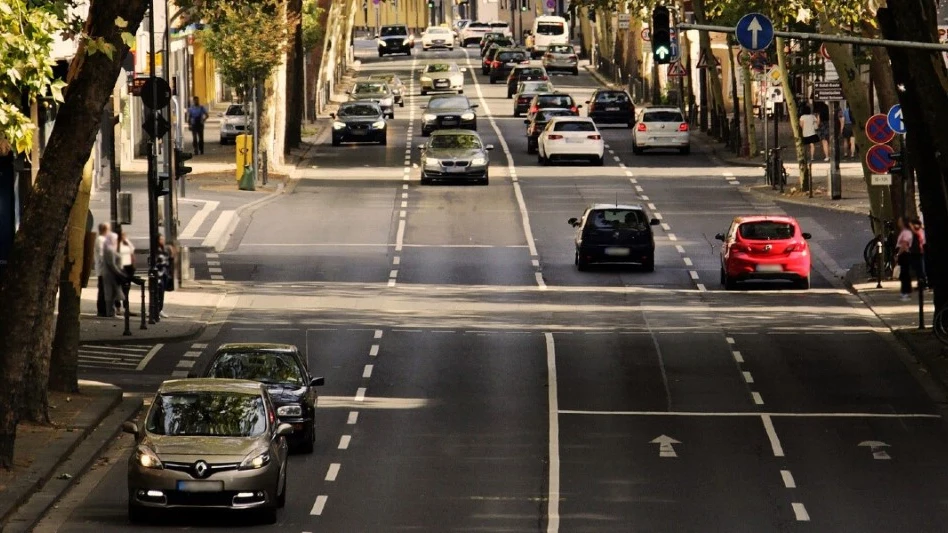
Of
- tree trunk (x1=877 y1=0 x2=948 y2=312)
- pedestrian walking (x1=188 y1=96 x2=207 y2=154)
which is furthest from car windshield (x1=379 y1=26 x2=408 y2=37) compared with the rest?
tree trunk (x1=877 y1=0 x2=948 y2=312)

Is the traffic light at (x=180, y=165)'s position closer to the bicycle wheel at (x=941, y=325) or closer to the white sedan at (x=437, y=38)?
the bicycle wheel at (x=941, y=325)

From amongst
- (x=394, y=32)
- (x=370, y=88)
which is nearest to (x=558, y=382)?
(x=370, y=88)

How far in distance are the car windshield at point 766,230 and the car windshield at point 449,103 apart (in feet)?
122

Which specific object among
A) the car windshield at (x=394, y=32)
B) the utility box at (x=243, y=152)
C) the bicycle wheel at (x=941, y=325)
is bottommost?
the bicycle wheel at (x=941, y=325)

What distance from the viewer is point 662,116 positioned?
68.2 meters

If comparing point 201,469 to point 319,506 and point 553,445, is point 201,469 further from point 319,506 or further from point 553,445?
point 553,445

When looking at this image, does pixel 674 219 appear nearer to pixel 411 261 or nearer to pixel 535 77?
pixel 411 261

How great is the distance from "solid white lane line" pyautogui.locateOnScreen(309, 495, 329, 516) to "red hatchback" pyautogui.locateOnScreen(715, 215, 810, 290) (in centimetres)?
1967

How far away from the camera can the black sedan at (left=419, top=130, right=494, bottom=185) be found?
58875mm

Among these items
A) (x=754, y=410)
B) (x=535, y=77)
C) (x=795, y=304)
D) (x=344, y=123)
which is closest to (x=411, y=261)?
(x=795, y=304)

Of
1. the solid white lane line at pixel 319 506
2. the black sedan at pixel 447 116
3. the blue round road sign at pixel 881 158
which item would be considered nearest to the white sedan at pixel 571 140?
the black sedan at pixel 447 116

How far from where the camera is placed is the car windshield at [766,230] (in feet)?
132

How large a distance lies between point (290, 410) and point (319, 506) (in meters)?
2.77

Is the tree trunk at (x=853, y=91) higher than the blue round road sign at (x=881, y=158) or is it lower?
higher
